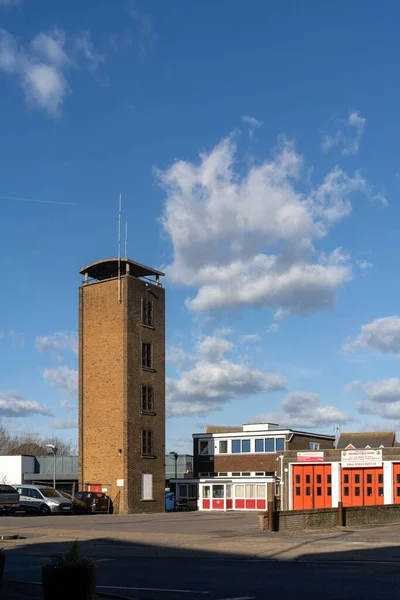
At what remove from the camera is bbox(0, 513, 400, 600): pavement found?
45.8 ft

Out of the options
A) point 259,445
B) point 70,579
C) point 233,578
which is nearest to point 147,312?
point 259,445

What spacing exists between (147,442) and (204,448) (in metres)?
11.3

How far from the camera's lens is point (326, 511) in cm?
3139

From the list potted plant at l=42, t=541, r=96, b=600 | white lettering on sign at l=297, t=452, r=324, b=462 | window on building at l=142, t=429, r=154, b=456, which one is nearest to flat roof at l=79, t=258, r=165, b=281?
window on building at l=142, t=429, r=154, b=456

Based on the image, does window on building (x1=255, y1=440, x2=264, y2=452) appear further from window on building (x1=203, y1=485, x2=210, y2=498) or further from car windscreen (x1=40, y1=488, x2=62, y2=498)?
car windscreen (x1=40, y1=488, x2=62, y2=498)

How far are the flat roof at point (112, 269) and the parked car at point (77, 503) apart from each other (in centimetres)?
1686

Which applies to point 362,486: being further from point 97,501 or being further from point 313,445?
point 97,501

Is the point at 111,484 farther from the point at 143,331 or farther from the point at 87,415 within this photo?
the point at 143,331

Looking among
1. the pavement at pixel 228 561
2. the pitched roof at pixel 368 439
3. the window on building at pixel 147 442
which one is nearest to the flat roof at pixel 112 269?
the window on building at pixel 147 442

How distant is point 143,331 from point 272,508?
3004cm

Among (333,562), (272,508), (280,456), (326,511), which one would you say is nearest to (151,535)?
(272,508)

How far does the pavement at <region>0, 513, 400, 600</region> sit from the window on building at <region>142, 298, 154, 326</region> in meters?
26.7

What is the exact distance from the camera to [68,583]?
1009 centimetres

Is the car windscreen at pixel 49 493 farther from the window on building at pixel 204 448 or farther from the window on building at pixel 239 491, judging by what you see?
the window on building at pixel 204 448
